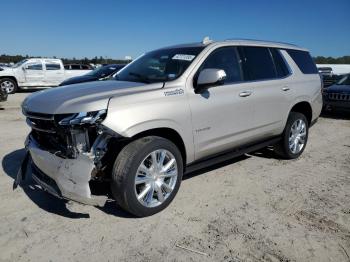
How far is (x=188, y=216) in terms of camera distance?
3.70 metres

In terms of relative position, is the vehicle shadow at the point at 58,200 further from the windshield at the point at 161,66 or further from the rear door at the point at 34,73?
the rear door at the point at 34,73

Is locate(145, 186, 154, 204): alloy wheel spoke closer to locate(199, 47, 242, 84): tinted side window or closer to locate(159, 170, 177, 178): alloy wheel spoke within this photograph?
locate(159, 170, 177, 178): alloy wheel spoke

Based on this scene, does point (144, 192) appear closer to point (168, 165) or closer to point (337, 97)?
point (168, 165)

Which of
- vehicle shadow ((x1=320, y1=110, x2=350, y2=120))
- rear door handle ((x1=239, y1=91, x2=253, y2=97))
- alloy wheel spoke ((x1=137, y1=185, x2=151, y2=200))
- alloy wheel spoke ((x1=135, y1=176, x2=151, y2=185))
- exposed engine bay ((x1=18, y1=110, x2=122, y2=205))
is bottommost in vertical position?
vehicle shadow ((x1=320, y1=110, x2=350, y2=120))

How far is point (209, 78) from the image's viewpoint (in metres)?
3.79

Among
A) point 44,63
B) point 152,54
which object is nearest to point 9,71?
point 44,63

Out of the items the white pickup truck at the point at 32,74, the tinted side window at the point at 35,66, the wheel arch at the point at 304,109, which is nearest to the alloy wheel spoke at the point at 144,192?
the wheel arch at the point at 304,109

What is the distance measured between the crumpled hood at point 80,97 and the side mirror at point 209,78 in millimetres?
453

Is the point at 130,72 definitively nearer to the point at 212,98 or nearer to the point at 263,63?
the point at 212,98

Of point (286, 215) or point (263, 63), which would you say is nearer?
point (286, 215)

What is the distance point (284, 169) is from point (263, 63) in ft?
5.41

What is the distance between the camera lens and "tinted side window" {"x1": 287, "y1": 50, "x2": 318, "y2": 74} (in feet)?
19.0

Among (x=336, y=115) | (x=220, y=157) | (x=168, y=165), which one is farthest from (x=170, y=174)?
(x=336, y=115)

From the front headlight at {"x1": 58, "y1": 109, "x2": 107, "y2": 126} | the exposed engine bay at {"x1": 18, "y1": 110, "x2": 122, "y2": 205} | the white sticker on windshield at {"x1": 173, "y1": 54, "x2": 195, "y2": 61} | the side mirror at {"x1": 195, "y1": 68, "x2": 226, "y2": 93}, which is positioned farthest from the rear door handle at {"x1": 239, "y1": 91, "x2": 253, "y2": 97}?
the front headlight at {"x1": 58, "y1": 109, "x2": 107, "y2": 126}
